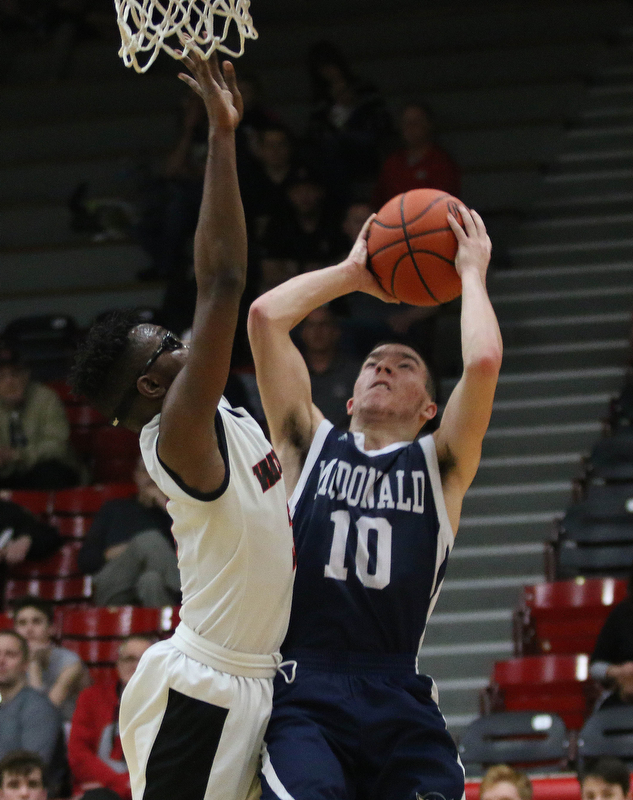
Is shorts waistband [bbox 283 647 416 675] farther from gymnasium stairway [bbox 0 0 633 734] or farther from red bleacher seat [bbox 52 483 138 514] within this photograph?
→ red bleacher seat [bbox 52 483 138 514]

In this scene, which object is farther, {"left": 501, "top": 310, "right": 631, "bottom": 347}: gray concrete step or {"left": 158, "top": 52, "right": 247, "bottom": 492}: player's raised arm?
{"left": 501, "top": 310, "right": 631, "bottom": 347}: gray concrete step

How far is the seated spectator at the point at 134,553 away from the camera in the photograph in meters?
7.46

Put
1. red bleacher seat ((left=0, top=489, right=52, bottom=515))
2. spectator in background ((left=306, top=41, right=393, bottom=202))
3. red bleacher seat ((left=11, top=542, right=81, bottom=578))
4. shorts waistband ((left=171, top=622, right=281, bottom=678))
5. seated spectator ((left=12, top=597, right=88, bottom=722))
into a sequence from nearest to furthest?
shorts waistband ((left=171, top=622, right=281, bottom=678)), seated spectator ((left=12, top=597, right=88, bottom=722)), red bleacher seat ((left=11, top=542, right=81, bottom=578)), red bleacher seat ((left=0, top=489, right=52, bottom=515)), spectator in background ((left=306, top=41, right=393, bottom=202))

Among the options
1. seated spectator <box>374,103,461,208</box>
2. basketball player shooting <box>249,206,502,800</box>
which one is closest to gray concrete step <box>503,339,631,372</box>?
seated spectator <box>374,103,461,208</box>

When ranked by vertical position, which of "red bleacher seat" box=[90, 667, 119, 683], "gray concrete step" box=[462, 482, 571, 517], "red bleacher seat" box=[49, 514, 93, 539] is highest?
"gray concrete step" box=[462, 482, 571, 517]

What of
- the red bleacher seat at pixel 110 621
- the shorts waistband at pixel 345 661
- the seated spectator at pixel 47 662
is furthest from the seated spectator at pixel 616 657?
the shorts waistband at pixel 345 661

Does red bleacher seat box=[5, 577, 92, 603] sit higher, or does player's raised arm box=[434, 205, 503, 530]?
player's raised arm box=[434, 205, 503, 530]

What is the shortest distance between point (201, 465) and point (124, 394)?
30 cm

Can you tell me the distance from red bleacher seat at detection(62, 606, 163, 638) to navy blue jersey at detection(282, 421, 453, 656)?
12.5 ft

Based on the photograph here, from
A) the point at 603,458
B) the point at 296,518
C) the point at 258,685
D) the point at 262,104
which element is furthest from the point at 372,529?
the point at 262,104

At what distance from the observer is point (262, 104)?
10.7 metres

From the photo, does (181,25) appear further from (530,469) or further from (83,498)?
(530,469)

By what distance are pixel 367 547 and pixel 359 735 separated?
500mm

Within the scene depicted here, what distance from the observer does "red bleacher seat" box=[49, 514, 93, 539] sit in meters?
8.52
